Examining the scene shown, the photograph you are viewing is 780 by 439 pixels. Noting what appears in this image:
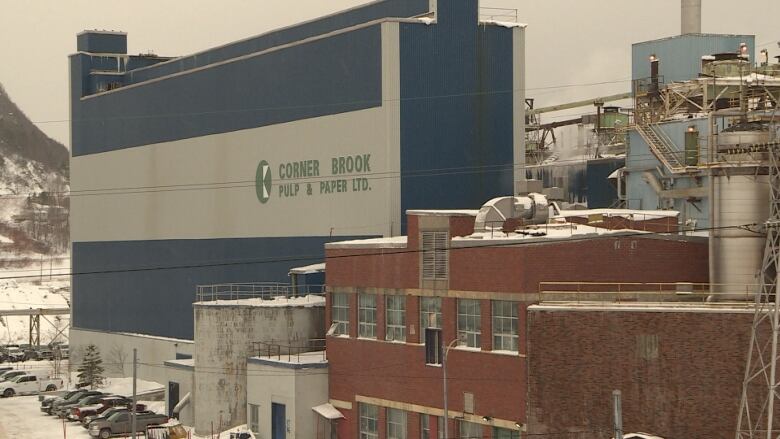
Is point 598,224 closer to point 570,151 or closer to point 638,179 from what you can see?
point 638,179

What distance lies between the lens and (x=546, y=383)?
5091 centimetres

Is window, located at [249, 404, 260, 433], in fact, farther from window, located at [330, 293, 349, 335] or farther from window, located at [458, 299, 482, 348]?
window, located at [458, 299, 482, 348]

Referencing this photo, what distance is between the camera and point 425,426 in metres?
57.8

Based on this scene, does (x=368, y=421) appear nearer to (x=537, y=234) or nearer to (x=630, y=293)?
(x=537, y=234)

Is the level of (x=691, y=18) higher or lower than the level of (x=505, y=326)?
higher

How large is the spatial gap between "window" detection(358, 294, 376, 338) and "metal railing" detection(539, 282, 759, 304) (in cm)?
1131

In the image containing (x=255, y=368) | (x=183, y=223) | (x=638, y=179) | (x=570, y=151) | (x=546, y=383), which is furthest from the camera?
(x=570, y=151)

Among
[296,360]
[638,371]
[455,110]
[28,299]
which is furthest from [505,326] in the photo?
[28,299]

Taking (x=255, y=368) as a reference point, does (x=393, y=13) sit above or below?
above

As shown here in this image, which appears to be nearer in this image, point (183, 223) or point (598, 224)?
point (598, 224)

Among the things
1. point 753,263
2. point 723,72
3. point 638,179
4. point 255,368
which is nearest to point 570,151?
point 638,179

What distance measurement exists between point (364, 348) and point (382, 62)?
53.7 ft

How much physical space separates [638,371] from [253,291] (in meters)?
36.2

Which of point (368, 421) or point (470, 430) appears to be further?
point (368, 421)
